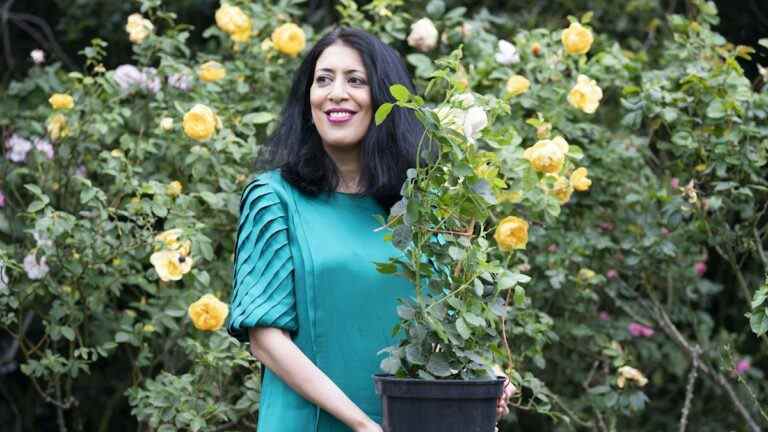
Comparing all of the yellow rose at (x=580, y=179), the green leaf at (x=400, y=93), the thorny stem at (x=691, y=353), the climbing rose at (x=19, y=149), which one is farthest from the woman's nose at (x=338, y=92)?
the thorny stem at (x=691, y=353)

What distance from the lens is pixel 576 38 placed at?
331cm

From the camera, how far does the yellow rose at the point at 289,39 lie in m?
3.46

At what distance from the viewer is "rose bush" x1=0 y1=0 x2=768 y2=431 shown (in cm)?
308

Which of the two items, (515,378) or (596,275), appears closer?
(515,378)

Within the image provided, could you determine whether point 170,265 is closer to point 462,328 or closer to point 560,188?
point 560,188

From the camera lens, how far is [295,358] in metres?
2.14

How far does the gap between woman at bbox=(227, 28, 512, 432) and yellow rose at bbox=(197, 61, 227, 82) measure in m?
1.02

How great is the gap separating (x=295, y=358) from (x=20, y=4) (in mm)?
3280

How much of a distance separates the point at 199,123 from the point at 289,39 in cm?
48

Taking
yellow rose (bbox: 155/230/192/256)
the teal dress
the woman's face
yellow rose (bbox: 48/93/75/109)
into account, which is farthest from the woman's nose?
yellow rose (bbox: 48/93/75/109)

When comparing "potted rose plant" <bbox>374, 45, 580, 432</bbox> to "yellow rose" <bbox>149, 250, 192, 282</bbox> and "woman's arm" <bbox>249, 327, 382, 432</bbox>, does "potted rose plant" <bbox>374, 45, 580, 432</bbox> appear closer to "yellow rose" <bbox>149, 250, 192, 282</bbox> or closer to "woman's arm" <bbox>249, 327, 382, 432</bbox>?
"woman's arm" <bbox>249, 327, 382, 432</bbox>

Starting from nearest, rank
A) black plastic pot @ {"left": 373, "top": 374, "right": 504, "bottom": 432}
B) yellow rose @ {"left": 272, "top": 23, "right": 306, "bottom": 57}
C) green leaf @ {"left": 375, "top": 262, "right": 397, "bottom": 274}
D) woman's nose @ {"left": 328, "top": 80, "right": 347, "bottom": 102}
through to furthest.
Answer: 1. black plastic pot @ {"left": 373, "top": 374, "right": 504, "bottom": 432}
2. green leaf @ {"left": 375, "top": 262, "right": 397, "bottom": 274}
3. woman's nose @ {"left": 328, "top": 80, "right": 347, "bottom": 102}
4. yellow rose @ {"left": 272, "top": 23, "right": 306, "bottom": 57}

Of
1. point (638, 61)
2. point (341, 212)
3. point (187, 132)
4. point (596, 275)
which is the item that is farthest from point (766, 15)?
point (341, 212)

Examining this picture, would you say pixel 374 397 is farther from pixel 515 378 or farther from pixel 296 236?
pixel 515 378
